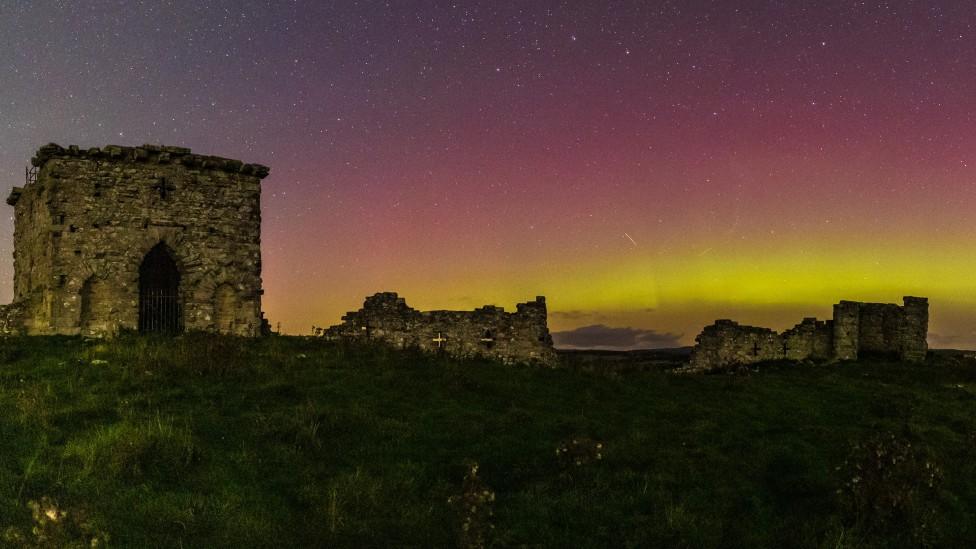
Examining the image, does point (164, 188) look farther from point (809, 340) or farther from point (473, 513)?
point (809, 340)

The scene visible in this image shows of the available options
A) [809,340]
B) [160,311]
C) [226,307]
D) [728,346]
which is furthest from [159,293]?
[809,340]

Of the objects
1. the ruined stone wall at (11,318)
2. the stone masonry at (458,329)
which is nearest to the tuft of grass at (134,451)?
the ruined stone wall at (11,318)

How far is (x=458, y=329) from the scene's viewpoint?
2573 centimetres

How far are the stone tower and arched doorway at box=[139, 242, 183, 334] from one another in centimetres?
3

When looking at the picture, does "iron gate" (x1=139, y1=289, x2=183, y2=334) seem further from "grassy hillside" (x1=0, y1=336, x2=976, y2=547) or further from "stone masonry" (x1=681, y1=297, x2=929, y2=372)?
"stone masonry" (x1=681, y1=297, x2=929, y2=372)

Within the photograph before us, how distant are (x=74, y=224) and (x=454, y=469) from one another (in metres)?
16.4

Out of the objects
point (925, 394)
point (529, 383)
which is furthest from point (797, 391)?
point (529, 383)

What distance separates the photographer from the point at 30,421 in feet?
35.7

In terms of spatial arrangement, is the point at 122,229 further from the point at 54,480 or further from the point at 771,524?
the point at 771,524

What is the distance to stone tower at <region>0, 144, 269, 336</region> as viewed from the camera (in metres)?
20.2

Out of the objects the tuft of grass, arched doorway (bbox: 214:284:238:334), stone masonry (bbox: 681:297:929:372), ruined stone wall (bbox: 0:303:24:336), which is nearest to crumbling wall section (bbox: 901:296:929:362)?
stone masonry (bbox: 681:297:929:372)

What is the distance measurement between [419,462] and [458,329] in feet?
50.4

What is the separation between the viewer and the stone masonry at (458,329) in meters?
24.8

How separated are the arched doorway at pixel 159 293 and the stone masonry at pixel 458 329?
5.06 meters
